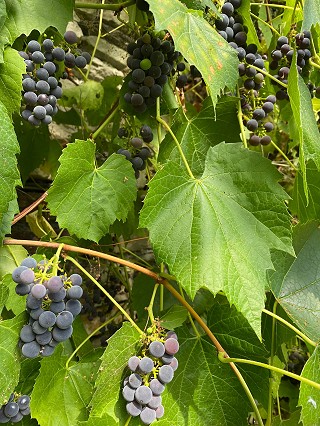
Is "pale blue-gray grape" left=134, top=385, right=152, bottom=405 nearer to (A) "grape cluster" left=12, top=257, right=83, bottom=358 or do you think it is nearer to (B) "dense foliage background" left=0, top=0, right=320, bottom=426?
(B) "dense foliage background" left=0, top=0, right=320, bottom=426

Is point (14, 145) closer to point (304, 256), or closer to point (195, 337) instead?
point (195, 337)

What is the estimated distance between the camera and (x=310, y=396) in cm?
116

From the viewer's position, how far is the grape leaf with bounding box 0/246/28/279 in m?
1.34

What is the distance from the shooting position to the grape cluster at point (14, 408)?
103 cm

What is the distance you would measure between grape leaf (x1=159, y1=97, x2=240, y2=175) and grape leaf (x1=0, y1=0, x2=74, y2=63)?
450mm

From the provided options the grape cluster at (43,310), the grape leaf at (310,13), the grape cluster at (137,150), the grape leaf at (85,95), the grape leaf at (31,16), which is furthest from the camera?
the grape leaf at (85,95)

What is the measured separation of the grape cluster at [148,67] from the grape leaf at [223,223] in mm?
288

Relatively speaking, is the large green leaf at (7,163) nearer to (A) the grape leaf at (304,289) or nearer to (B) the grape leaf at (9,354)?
(B) the grape leaf at (9,354)

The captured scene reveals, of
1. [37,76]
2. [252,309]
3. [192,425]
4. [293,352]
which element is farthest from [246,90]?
[293,352]

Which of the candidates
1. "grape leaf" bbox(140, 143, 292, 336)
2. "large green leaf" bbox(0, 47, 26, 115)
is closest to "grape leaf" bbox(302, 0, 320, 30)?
"grape leaf" bbox(140, 143, 292, 336)

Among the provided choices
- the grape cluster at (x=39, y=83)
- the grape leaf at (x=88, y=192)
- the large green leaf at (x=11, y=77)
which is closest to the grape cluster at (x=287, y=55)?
the grape leaf at (x=88, y=192)

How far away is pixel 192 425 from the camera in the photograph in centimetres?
121

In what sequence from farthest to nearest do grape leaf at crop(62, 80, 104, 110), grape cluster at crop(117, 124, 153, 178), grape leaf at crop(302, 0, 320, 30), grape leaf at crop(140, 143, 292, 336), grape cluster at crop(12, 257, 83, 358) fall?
grape leaf at crop(62, 80, 104, 110) → grape cluster at crop(117, 124, 153, 178) → grape leaf at crop(302, 0, 320, 30) → grape leaf at crop(140, 143, 292, 336) → grape cluster at crop(12, 257, 83, 358)

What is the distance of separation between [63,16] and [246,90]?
620 millimetres
